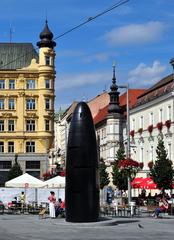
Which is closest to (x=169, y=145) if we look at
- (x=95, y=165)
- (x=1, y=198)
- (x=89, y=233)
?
(x=1, y=198)

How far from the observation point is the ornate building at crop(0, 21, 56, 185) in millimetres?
93750

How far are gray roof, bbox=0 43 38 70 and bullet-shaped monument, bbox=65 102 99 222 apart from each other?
230ft

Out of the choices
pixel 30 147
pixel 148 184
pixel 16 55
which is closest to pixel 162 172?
pixel 148 184

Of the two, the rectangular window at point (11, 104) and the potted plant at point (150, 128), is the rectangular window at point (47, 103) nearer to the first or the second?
the rectangular window at point (11, 104)

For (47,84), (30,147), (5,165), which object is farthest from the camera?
(47,84)

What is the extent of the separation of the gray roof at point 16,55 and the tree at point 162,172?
158 ft

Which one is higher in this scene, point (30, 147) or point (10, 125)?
point (10, 125)

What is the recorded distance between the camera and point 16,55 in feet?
319

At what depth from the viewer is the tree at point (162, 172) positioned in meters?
50.9

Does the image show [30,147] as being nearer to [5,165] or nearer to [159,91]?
[5,165]

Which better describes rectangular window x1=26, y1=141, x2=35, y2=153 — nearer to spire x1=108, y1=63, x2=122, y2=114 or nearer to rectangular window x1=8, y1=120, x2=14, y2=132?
rectangular window x1=8, y1=120, x2=14, y2=132

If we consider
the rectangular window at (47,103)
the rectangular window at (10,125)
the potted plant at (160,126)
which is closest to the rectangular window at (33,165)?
the rectangular window at (10,125)

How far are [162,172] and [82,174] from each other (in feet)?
84.0

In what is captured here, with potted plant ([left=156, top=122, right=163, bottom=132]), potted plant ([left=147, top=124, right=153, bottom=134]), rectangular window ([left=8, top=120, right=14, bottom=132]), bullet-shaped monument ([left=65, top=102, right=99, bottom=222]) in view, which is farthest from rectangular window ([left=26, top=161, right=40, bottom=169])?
bullet-shaped monument ([left=65, top=102, right=99, bottom=222])
